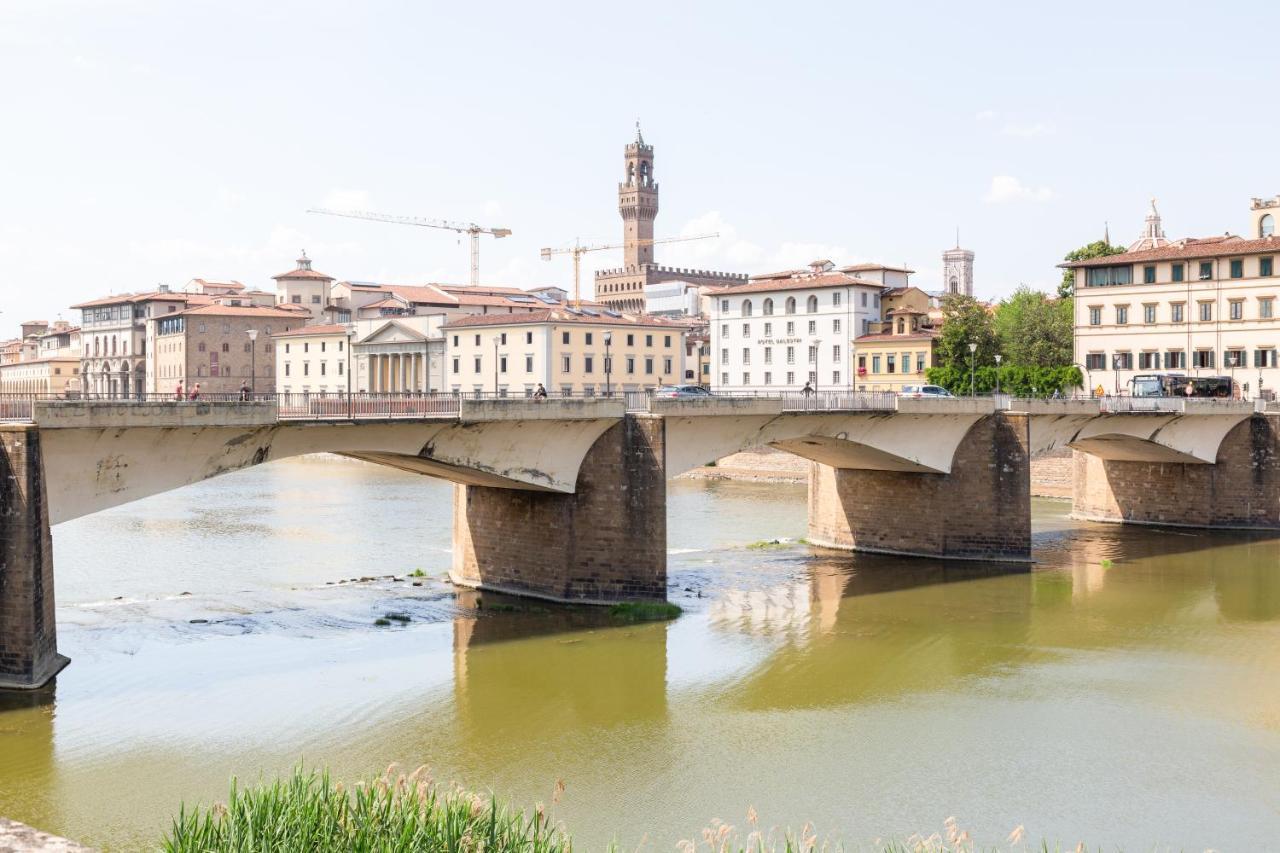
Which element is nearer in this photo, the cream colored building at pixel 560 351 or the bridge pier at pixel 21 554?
the bridge pier at pixel 21 554

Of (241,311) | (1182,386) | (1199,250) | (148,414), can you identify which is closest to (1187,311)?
(1199,250)

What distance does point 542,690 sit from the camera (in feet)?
82.3

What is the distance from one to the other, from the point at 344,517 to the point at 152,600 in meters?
18.5

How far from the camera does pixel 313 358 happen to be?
9281cm

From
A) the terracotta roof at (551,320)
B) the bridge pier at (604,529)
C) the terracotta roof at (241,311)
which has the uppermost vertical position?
the terracotta roof at (241,311)

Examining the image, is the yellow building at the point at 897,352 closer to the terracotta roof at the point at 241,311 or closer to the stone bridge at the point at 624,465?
the stone bridge at the point at 624,465

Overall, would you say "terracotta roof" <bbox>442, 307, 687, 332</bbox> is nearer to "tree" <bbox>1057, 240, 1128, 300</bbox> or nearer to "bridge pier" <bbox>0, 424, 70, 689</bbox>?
"tree" <bbox>1057, 240, 1128, 300</bbox>

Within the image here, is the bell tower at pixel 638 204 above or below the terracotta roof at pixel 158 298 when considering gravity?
above

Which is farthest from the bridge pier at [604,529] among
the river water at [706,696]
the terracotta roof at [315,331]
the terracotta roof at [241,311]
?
the terracotta roof at [241,311]

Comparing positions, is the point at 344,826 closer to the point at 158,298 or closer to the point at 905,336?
the point at 905,336

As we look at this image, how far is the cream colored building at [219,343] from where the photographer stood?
100812 mm

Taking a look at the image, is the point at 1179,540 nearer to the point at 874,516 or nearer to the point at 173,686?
the point at 874,516

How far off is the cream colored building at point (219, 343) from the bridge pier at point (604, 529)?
2817 inches

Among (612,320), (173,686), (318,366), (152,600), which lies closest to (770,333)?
(612,320)
